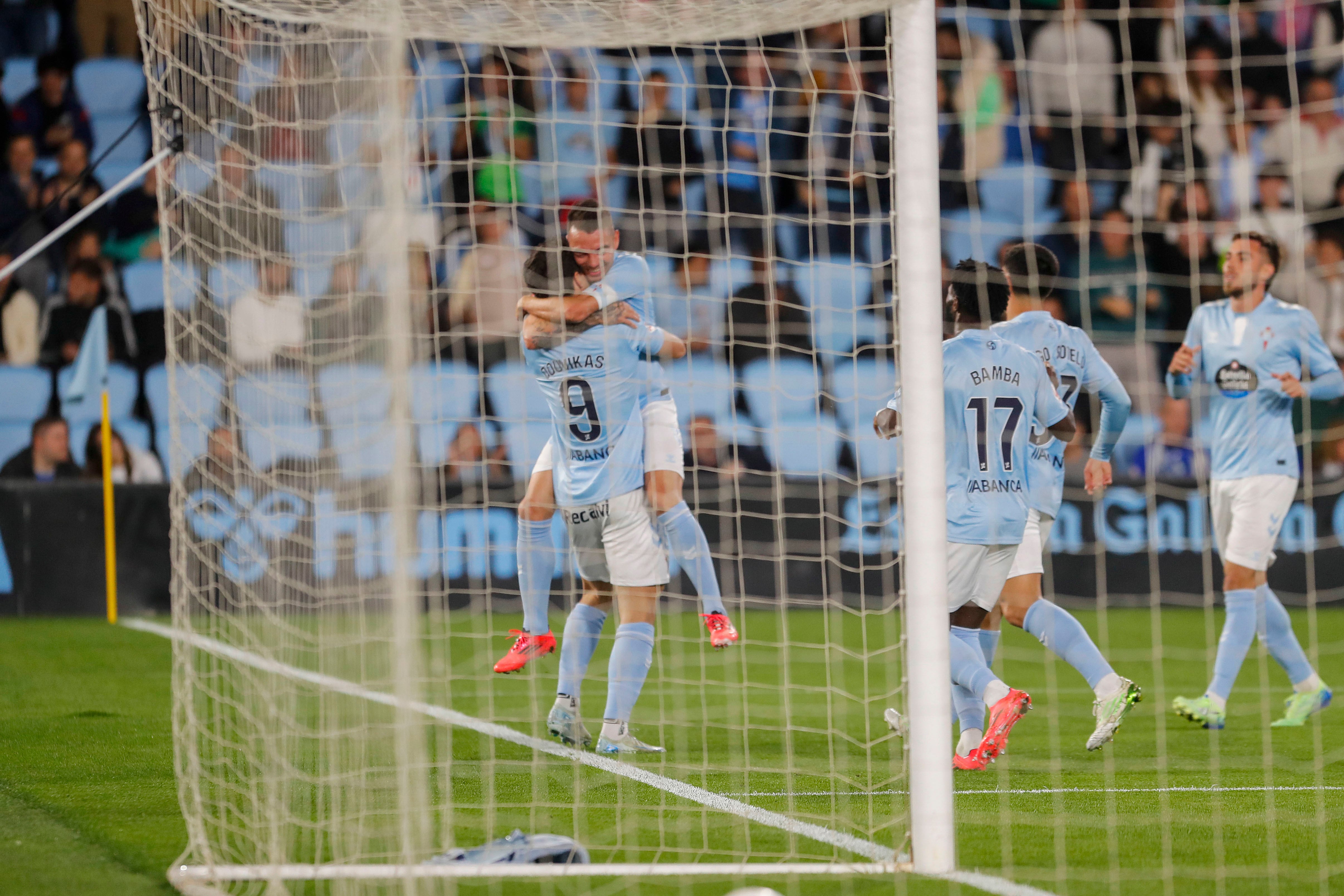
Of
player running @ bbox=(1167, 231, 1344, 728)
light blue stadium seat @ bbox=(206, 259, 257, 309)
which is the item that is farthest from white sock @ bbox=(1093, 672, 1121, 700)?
light blue stadium seat @ bbox=(206, 259, 257, 309)

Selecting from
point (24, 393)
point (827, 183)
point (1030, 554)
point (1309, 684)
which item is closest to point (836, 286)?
point (827, 183)

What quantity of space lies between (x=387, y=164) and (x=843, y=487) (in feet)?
32.7

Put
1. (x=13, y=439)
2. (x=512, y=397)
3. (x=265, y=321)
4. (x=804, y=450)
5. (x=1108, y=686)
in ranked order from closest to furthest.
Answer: (x=265, y=321)
(x=1108, y=686)
(x=13, y=439)
(x=512, y=397)
(x=804, y=450)

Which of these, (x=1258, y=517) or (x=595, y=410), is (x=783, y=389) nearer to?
(x=1258, y=517)

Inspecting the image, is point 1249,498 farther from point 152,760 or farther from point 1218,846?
point 152,760

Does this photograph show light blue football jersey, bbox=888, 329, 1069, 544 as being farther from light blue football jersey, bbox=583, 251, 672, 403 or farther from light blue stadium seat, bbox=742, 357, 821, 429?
light blue stadium seat, bbox=742, 357, 821, 429

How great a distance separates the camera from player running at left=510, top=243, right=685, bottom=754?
637 cm

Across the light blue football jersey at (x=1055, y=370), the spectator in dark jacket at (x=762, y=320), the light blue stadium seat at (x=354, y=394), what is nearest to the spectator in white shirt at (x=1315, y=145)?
the spectator in dark jacket at (x=762, y=320)

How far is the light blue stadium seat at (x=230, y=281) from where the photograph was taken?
4.80 m

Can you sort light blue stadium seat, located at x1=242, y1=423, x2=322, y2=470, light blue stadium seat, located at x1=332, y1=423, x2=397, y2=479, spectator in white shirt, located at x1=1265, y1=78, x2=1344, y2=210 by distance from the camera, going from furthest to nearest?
spectator in white shirt, located at x1=1265, y1=78, x2=1344, y2=210
light blue stadium seat, located at x1=242, y1=423, x2=322, y2=470
light blue stadium seat, located at x1=332, y1=423, x2=397, y2=479

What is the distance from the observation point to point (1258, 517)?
23.4 feet

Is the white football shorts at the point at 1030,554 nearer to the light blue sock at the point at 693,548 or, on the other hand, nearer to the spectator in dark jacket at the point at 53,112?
the light blue sock at the point at 693,548

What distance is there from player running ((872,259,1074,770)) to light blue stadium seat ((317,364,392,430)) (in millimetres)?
2398

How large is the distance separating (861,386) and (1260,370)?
5.77 meters
